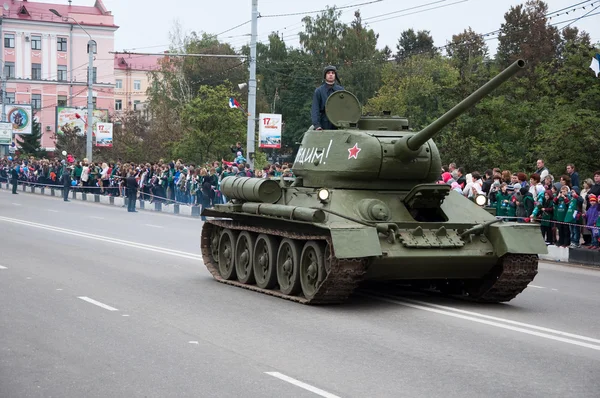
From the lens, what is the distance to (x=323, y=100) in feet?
51.7

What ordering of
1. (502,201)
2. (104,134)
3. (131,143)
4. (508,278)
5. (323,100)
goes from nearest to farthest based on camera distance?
(508,278)
(323,100)
(502,201)
(104,134)
(131,143)

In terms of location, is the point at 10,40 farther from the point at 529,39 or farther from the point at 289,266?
the point at 289,266

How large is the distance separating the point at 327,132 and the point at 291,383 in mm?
7207

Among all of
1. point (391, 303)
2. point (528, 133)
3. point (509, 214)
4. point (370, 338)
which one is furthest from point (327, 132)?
point (528, 133)

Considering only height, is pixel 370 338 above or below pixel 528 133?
below

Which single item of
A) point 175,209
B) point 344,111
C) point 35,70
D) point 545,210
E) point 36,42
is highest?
point 36,42

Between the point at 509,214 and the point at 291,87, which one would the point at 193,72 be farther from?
the point at 509,214

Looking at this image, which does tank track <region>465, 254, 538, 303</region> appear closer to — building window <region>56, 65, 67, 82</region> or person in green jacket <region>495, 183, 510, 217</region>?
person in green jacket <region>495, 183, 510, 217</region>

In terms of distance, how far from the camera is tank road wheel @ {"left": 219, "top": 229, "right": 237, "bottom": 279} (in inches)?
637

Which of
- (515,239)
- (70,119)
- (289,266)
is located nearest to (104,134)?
(70,119)

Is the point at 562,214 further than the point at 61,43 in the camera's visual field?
No

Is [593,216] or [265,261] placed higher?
[593,216]

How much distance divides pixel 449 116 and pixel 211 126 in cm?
3870

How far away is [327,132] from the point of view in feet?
49.7
